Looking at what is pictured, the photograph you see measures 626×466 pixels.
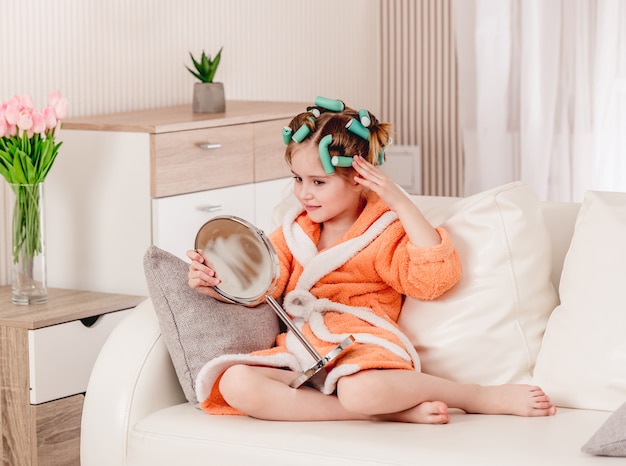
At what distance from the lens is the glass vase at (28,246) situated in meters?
2.79

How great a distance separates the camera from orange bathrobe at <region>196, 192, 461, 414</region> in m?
2.09

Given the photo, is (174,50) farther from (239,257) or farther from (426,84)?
(239,257)

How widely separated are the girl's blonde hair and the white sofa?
8.7 inches

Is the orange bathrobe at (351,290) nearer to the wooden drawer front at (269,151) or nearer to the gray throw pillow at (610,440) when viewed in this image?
the gray throw pillow at (610,440)

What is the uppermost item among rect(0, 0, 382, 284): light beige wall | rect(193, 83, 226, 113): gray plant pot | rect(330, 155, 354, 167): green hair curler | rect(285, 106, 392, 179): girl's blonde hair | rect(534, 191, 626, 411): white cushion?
rect(0, 0, 382, 284): light beige wall

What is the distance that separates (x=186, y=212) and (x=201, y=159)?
17cm

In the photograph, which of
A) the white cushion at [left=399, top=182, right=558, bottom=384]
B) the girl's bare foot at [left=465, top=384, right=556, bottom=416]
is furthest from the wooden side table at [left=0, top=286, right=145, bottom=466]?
the girl's bare foot at [left=465, top=384, right=556, bottom=416]

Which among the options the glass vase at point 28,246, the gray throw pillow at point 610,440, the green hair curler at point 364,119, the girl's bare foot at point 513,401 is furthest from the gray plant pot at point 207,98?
the gray throw pillow at point 610,440

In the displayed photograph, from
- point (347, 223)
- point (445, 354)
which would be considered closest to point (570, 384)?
point (445, 354)

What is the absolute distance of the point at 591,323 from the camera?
2.10 m

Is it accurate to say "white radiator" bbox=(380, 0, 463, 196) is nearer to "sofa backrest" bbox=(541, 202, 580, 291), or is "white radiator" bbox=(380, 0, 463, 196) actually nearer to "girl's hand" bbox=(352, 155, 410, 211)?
"sofa backrest" bbox=(541, 202, 580, 291)

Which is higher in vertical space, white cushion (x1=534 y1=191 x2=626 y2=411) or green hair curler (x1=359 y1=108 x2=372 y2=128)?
green hair curler (x1=359 y1=108 x2=372 y2=128)

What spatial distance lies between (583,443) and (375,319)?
0.51 m

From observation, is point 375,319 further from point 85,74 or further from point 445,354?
point 85,74
